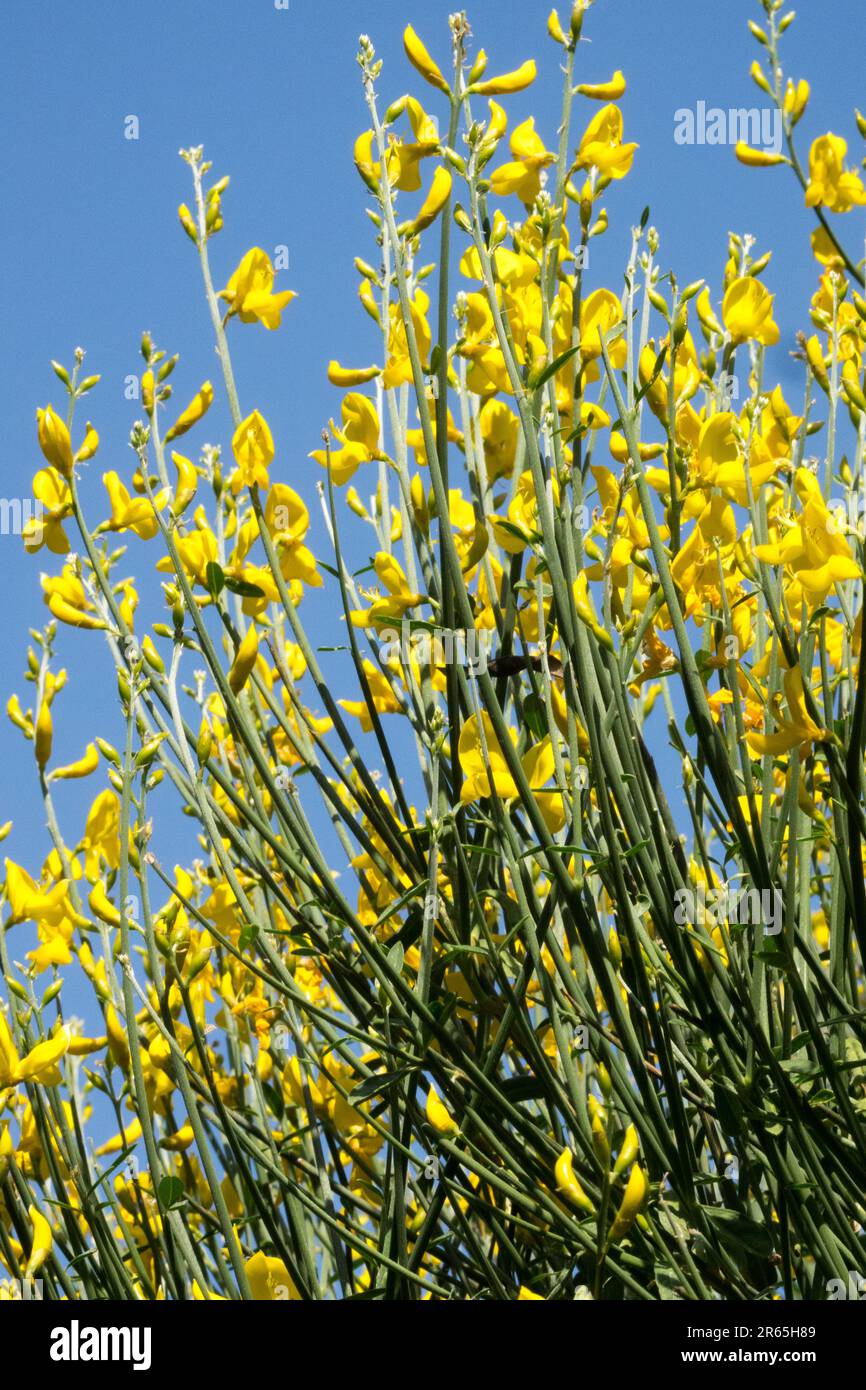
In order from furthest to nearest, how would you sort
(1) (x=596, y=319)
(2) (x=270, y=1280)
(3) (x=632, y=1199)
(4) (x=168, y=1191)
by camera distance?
(1) (x=596, y=319), (2) (x=270, y=1280), (4) (x=168, y=1191), (3) (x=632, y=1199)

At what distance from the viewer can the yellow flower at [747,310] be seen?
135 centimetres

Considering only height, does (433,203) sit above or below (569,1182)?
above

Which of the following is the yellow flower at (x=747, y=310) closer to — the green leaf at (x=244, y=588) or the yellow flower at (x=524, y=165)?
the yellow flower at (x=524, y=165)

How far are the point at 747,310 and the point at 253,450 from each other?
49 cm

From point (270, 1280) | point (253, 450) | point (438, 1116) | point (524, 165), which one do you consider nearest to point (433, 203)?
point (524, 165)

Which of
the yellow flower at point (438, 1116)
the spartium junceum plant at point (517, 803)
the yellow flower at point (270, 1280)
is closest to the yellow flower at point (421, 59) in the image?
the spartium junceum plant at point (517, 803)

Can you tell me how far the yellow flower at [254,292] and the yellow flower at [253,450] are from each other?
0.48 feet

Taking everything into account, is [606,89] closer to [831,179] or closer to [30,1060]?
[831,179]

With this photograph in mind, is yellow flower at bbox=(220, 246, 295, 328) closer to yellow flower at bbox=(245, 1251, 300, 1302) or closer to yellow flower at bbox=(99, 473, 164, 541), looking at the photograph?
yellow flower at bbox=(99, 473, 164, 541)

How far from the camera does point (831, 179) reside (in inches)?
54.7

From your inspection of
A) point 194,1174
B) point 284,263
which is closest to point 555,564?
point 284,263

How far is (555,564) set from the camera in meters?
1.05

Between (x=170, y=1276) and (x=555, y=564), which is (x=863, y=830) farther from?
(x=170, y=1276)

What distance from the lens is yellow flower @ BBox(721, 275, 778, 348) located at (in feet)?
4.43
